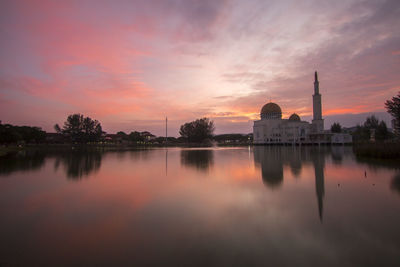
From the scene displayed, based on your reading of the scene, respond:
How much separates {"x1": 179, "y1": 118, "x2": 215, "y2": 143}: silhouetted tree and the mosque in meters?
23.0

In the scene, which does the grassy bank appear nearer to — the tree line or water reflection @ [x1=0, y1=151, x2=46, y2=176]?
water reflection @ [x1=0, y1=151, x2=46, y2=176]

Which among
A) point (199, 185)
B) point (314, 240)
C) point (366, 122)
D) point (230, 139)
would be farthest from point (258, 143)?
point (314, 240)

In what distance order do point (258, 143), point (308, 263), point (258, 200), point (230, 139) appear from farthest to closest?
point (230, 139) < point (258, 143) < point (258, 200) < point (308, 263)

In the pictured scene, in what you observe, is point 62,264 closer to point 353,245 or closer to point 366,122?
point 353,245

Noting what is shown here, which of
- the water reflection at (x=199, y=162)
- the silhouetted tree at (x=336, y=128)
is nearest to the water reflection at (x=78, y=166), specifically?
the water reflection at (x=199, y=162)

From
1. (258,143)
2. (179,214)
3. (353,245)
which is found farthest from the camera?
(258,143)

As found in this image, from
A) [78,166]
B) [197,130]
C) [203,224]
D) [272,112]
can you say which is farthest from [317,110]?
[203,224]

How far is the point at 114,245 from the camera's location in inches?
230

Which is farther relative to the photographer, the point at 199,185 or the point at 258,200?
the point at 199,185

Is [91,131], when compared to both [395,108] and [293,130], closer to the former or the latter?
[293,130]

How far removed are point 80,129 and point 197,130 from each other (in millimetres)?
49952

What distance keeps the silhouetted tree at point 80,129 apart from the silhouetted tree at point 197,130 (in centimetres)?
4041

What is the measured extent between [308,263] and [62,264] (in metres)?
5.34

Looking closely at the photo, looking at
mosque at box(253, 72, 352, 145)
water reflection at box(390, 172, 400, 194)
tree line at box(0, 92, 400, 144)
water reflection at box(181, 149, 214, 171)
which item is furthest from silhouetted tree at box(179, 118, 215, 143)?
water reflection at box(390, 172, 400, 194)
